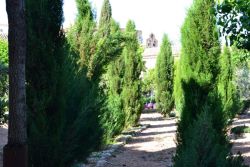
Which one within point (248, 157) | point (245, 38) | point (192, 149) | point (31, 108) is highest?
point (245, 38)

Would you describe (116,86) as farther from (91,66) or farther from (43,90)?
(43,90)

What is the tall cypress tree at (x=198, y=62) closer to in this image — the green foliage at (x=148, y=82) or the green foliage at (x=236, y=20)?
the green foliage at (x=236, y=20)

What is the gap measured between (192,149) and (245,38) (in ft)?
4.60

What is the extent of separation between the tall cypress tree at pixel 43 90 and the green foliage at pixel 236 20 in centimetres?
240

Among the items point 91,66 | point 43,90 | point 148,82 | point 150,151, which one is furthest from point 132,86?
point 148,82

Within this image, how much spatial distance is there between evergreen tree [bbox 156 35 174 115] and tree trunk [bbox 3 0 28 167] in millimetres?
22522

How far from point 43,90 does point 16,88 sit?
5.09 ft

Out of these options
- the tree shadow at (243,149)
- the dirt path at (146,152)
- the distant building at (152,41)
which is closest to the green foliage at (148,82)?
the dirt path at (146,152)

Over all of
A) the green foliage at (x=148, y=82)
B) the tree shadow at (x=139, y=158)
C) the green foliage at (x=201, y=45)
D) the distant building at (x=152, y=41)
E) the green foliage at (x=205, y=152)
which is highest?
the distant building at (x=152, y=41)

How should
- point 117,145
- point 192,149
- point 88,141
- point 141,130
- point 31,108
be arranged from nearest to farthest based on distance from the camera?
point 192,149 < point 31,108 < point 88,141 < point 117,145 < point 141,130

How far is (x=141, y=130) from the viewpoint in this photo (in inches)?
726

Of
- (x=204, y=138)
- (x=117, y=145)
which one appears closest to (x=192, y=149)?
(x=204, y=138)

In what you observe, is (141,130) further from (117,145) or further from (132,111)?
(117,145)

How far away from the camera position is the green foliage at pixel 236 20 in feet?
16.0
